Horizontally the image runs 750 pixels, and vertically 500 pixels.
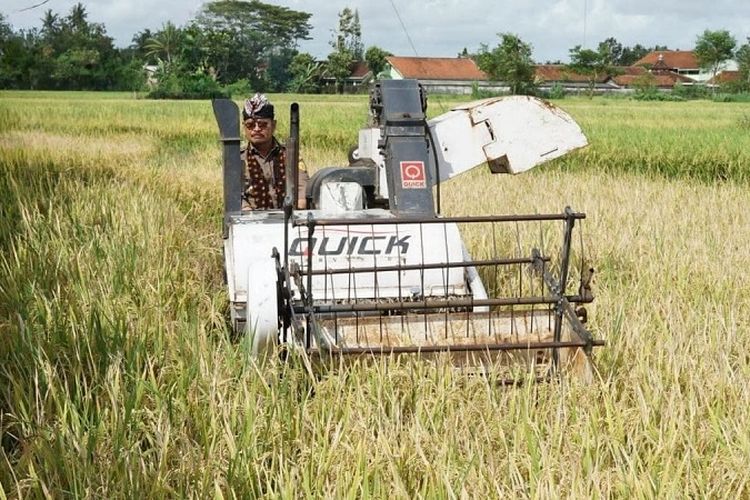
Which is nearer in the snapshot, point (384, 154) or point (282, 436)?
point (282, 436)

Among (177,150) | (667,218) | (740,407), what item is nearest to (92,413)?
(740,407)

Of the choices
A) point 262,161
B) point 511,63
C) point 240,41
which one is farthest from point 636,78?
point 262,161

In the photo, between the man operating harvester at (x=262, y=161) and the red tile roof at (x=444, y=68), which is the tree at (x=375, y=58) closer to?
the red tile roof at (x=444, y=68)

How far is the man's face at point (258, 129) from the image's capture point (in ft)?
16.9

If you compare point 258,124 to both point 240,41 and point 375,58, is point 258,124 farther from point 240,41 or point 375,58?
point 375,58

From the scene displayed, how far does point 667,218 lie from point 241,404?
4.83m

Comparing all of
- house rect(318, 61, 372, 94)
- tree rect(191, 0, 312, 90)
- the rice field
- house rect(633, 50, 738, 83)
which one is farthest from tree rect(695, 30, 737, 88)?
the rice field

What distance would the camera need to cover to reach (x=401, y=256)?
387 cm

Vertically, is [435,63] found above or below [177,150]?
above

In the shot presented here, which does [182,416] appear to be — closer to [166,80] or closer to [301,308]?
[301,308]

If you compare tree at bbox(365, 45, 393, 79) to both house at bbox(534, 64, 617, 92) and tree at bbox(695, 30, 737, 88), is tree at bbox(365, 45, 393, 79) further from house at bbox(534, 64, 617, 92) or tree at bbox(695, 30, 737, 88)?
tree at bbox(695, 30, 737, 88)

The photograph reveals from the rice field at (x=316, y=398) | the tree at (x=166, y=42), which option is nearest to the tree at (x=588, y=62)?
the tree at (x=166, y=42)

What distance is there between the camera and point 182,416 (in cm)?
281

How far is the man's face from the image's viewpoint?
5141 millimetres
